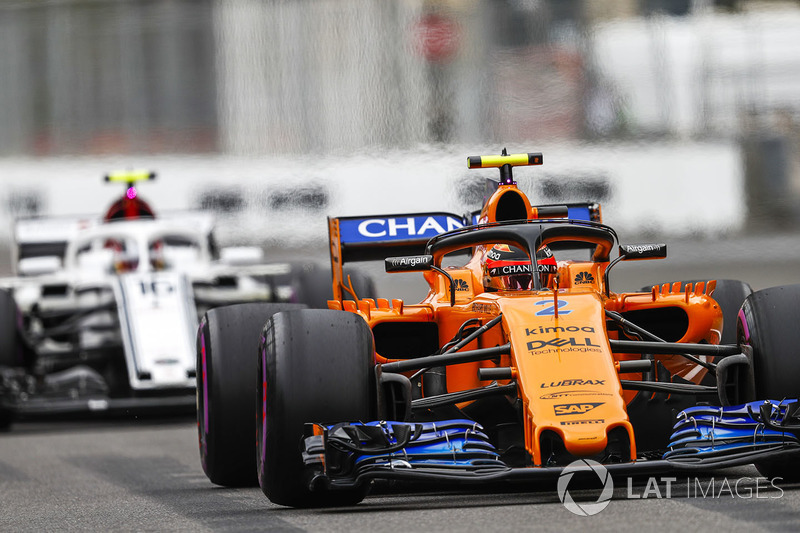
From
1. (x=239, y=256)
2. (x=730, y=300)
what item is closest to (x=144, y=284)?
(x=239, y=256)

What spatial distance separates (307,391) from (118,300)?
23.1ft

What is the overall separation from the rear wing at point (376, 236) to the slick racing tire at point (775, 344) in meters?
2.36

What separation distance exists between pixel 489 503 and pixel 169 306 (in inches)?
283

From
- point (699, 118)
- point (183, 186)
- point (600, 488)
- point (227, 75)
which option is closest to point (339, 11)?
point (227, 75)

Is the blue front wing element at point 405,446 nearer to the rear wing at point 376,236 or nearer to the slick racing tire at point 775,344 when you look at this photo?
the slick racing tire at point 775,344

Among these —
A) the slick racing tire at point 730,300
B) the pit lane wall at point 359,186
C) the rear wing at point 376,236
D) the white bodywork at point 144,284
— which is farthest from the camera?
the pit lane wall at point 359,186

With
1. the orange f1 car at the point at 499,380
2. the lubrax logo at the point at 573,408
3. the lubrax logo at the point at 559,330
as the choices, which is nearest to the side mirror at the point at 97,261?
the orange f1 car at the point at 499,380

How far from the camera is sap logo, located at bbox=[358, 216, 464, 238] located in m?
9.41

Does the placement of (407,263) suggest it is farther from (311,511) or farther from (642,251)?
(311,511)

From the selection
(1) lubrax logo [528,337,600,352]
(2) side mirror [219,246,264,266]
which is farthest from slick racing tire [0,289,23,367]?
(1) lubrax logo [528,337,600,352]

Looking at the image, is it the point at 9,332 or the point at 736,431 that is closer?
the point at 736,431

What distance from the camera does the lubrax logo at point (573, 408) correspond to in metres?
6.48

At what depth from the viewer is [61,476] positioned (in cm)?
928

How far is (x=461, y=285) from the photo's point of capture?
8.26 m
